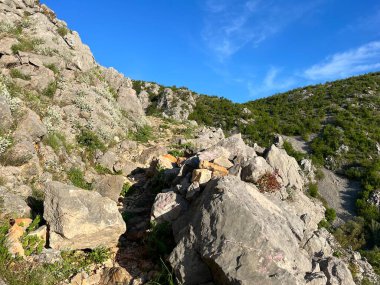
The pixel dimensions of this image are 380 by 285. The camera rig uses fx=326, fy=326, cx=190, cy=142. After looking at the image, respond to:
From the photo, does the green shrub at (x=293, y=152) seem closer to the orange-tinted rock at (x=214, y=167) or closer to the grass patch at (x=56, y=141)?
the orange-tinted rock at (x=214, y=167)

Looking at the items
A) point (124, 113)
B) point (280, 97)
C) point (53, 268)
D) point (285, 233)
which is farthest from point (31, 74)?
point (280, 97)

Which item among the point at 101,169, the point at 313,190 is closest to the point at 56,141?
the point at 101,169

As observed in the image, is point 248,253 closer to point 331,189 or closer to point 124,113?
point 124,113

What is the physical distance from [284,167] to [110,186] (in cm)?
731

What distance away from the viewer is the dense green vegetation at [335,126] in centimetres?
2492

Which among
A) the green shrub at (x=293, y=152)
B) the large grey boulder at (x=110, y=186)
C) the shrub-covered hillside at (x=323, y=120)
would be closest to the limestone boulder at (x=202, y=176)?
the large grey boulder at (x=110, y=186)

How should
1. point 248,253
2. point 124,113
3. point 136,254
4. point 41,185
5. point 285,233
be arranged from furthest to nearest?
point 124,113 < point 41,185 < point 136,254 < point 285,233 < point 248,253

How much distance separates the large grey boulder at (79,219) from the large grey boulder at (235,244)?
1901 mm

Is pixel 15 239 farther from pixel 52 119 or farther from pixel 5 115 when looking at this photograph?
pixel 52 119

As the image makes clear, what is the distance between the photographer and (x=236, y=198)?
8.11 m

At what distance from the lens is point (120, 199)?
41.0ft

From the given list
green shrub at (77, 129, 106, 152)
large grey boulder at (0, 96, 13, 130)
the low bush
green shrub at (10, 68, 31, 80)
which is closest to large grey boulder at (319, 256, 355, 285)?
the low bush

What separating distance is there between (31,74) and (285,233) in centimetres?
1434

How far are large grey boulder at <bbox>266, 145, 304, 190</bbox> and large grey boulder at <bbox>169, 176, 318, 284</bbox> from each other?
16.1 ft
